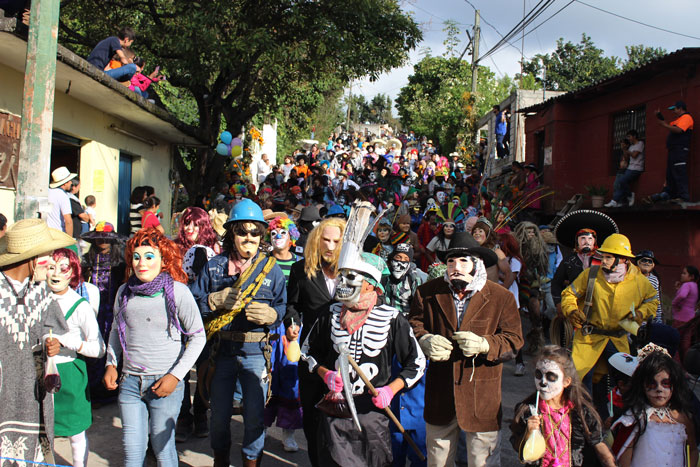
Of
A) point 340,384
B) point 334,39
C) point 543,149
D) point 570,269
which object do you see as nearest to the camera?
point 340,384

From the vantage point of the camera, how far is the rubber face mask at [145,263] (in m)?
4.23

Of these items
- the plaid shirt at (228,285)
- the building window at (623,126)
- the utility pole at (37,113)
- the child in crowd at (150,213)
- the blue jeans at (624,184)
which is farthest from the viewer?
the building window at (623,126)

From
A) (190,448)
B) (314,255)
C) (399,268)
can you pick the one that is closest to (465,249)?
(314,255)

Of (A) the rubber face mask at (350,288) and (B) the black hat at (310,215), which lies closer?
(A) the rubber face mask at (350,288)

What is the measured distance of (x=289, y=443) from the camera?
18.1 ft

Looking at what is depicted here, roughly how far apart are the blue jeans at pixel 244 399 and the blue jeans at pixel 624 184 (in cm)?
1113

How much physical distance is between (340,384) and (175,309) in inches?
51.4

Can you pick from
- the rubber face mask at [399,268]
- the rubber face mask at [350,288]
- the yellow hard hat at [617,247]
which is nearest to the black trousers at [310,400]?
the rubber face mask at [350,288]

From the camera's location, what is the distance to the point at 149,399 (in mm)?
4156

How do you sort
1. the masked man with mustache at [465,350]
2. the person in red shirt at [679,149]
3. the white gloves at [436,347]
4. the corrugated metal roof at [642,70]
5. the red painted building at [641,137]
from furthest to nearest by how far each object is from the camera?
the red painted building at [641,137], the corrugated metal roof at [642,70], the person in red shirt at [679,149], the masked man with mustache at [465,350], the white gloves at [436,347]

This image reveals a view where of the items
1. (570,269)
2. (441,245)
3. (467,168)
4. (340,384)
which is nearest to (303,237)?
(441,245)

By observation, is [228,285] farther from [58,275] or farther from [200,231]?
[200,231]

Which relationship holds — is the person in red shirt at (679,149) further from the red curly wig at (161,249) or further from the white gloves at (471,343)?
the red curly wig at (161,249)

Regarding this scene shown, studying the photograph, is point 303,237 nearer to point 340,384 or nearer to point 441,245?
point 441,245
